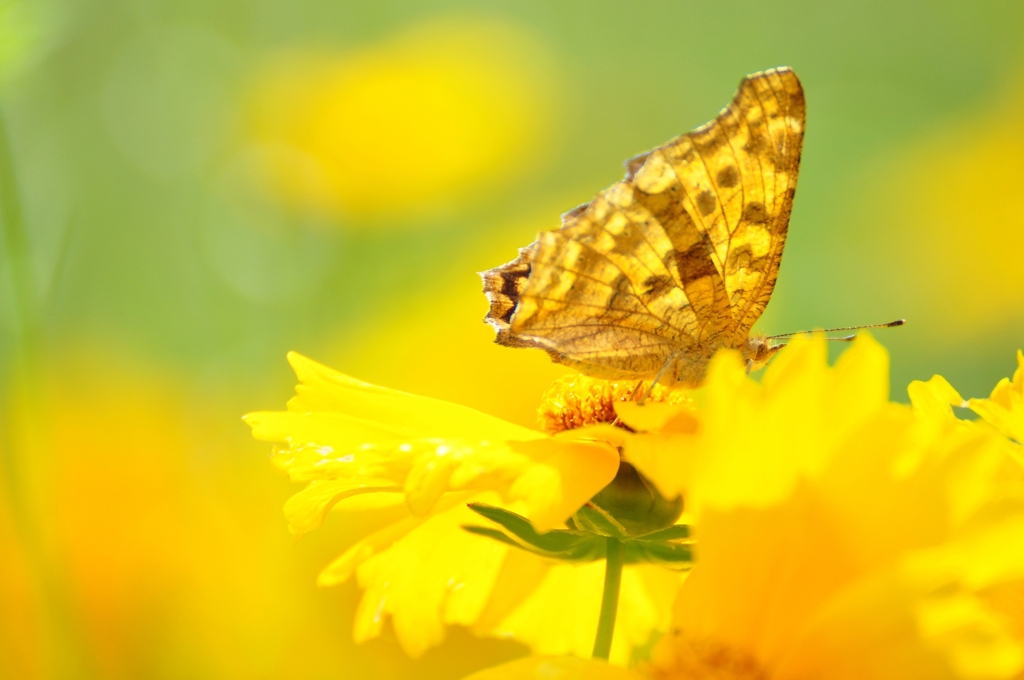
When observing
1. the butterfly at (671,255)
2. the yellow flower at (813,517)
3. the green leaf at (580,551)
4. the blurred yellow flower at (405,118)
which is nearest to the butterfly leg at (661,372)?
the butterfly at (671,255)

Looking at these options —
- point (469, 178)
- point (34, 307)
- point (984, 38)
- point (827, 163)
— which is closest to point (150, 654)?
point (34, 307)

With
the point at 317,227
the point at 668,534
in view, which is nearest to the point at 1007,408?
the point at 668,534

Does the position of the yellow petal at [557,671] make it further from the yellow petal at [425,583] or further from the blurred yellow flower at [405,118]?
the blurred yellow flower at [405,118]

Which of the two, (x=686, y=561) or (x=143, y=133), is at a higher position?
(x=143, y=133)

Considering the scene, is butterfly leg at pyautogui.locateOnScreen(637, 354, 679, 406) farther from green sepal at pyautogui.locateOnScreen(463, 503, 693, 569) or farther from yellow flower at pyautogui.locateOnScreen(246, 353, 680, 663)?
green sepal at pyautogui.locateOnScreen(463, 503, 693, 569)

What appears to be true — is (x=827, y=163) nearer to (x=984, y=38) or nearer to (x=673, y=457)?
(x=984, y=38)

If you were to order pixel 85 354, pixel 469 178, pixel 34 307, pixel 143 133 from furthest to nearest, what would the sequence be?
1. pixel 469 178
2. pixel 143 133
3. pixel 85 354
4. pixel 34 307
